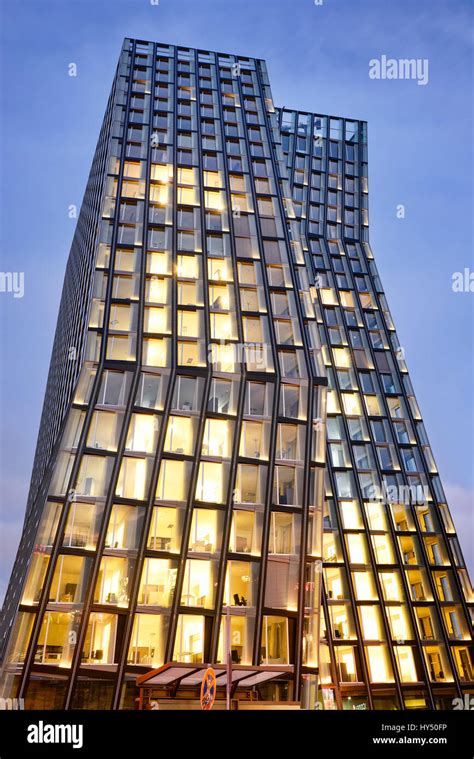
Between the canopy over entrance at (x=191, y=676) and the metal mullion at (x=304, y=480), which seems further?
the metal mullion at (x=304, y=480)

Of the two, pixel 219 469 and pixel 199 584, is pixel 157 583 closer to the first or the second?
pixel 199 584

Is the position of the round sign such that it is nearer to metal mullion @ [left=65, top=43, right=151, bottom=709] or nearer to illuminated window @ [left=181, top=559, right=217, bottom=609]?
metal mullion @ [left=65, top=43, right=151, bottom=709]

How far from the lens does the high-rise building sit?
3422 cm

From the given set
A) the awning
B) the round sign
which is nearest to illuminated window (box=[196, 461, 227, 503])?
the awning

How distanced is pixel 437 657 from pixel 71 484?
3339cm

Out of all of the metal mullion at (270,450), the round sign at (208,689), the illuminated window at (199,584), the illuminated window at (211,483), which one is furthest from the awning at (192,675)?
the illuminated window at (211,483)

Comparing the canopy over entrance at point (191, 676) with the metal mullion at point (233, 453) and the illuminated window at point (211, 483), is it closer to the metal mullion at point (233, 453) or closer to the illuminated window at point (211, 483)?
the metal mullion at point (233, 453)

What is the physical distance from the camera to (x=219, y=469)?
129 feet

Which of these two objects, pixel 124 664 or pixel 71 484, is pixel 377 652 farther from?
pixel 71 484

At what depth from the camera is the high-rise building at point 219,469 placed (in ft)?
112

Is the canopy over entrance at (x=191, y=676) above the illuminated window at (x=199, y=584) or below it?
below
